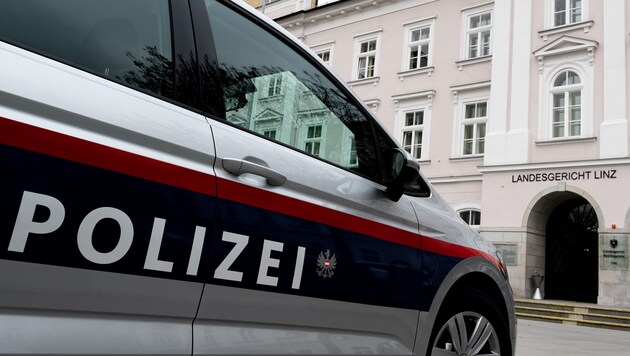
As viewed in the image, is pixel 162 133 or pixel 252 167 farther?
pixel 252 167

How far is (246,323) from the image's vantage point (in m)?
1.75

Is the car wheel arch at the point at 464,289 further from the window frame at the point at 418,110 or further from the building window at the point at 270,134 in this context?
the window frame at the point at 418,110

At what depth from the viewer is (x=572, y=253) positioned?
1678 cm

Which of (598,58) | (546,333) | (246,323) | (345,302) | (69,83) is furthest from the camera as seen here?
(598,58)

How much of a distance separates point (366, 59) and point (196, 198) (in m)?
20.9

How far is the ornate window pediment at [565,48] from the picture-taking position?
53.1 ft

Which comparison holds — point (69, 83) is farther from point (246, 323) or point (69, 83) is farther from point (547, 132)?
point (547, 132)

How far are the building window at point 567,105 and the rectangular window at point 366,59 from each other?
6.89 m

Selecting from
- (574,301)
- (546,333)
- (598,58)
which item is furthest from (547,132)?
(546,333)

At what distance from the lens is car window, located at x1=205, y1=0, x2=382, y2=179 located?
6.64ft

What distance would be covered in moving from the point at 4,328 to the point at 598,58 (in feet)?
57.7

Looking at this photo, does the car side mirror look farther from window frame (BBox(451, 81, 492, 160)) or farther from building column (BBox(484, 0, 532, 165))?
window frame (BBox(451, 81, 492, 160))

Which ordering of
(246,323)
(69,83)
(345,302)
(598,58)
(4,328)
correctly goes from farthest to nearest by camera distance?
(598,58), (345,302), (246,323), (69,83), (4,328)

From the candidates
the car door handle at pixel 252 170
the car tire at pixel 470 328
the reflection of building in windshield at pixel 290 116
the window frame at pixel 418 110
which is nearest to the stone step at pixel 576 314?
the window frame at pixel 418 110
